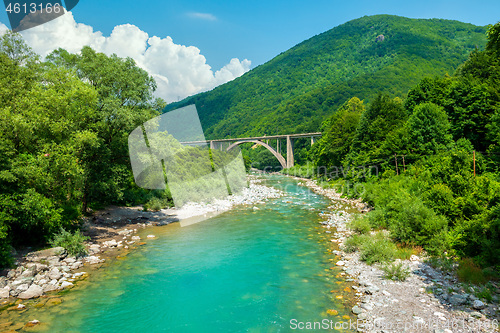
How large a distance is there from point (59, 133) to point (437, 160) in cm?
1847

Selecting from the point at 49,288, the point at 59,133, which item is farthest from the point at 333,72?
the point at 49,288

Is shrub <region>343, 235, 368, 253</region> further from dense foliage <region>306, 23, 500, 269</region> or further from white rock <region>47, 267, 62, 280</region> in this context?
white rock <region>47, 267, 62, 280</region>

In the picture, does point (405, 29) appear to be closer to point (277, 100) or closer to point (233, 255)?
point (277, 100)

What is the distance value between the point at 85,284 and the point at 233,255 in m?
5.51

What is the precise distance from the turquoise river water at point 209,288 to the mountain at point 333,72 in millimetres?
71003

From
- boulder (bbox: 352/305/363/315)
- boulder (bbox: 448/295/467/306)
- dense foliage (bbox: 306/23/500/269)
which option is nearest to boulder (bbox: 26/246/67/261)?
boulder (bbox: 352/305/363/315)

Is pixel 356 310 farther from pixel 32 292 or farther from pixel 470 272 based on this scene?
pixel 32 292

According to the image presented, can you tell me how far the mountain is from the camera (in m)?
92.2

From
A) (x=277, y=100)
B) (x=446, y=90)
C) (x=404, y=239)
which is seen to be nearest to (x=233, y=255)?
(x=404, y=239)

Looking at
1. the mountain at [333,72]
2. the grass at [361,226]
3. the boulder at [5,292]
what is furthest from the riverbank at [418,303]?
the mountain at [333,72]

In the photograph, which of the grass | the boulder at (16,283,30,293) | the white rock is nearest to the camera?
the boulder at (16,283,30,293)

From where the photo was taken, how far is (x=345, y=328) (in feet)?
21.7

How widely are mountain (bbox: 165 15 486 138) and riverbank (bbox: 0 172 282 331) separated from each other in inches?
2702

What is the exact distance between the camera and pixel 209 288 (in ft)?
30.2
